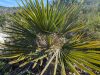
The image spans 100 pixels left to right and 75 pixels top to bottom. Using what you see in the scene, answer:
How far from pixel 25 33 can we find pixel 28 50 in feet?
1.37

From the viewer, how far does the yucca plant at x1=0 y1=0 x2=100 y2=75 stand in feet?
17.1

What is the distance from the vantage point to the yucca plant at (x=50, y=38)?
520 cm

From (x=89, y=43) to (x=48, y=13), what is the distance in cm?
102

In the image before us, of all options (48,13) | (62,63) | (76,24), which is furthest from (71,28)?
(62,63)

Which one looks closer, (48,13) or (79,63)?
(79,63)

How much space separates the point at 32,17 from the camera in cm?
560

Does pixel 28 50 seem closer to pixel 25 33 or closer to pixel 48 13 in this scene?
pixel 25 33

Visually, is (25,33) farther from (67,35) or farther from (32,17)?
(67,35)

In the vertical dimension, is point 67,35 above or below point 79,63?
above

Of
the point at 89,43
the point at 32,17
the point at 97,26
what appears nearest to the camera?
the point at 89,43

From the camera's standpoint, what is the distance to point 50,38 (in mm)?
5465

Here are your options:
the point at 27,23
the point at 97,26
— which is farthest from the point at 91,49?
the point at 97,26

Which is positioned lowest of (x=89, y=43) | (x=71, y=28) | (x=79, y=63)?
(x=79, y=63)

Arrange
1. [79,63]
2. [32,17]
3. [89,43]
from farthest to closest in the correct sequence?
[32,17] → [89,43] → [79,63]
